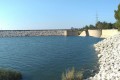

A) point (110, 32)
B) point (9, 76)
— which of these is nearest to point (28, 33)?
point (110, 32)

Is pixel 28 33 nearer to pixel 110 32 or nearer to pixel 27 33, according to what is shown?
pixel 27 33

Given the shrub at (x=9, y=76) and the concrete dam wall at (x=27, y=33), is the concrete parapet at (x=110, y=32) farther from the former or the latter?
the concrete dam wall at (x=27, y=33)

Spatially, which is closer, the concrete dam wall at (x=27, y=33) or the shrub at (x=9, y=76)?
the shrub at (x=9, y=76)

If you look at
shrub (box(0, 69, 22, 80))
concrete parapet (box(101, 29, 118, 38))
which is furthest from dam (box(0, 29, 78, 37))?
shrub (box(0, 69, 22, 80))

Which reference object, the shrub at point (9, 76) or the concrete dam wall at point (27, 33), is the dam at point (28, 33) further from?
the shrub at point (9, 76)

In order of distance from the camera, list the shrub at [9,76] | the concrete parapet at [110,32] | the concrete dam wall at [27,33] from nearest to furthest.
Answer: the shrub at [9,76] < the concrete parapet at [110,32] < the concrete dam wall at [27,33]

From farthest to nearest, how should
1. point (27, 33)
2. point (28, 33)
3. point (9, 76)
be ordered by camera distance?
1. point (27, 33)
2. point (28, 33)
3. point (9, 76)

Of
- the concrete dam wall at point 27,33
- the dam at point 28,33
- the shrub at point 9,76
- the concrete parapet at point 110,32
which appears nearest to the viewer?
the shrub at point 9,76

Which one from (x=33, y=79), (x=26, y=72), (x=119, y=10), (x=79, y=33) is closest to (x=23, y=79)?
(x=33, y=79)

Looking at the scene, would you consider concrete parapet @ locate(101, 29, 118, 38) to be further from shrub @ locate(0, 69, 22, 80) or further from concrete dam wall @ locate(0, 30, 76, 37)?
concrete dam wall @ locate(0, 30, 76, 37)

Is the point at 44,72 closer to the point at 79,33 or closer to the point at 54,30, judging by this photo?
the point at 79,33

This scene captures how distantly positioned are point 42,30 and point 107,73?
6769 inches

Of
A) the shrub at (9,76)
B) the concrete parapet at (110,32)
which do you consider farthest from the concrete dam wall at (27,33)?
the shrub at (9,76)

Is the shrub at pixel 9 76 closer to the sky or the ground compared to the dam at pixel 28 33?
closer to the sky
